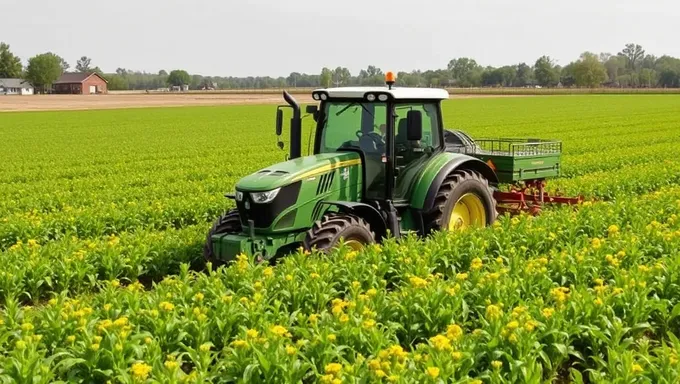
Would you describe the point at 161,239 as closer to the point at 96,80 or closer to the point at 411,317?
the point at 411,317

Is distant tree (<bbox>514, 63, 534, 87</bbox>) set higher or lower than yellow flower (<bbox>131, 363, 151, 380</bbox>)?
higher

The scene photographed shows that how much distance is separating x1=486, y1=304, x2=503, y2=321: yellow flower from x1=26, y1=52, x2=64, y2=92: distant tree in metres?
152

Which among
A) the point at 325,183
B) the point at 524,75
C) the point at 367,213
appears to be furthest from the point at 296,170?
the point at 524,75

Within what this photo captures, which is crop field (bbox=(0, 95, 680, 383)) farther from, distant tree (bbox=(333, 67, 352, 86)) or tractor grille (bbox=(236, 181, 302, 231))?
distant tree (bbox=(333, 67, 352, 86))

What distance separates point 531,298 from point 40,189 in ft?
44.7

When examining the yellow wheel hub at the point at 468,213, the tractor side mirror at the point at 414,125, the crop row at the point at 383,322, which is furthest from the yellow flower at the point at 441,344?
the yellow wheel hub at the point at 468,213

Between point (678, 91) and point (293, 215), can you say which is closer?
point (293, 215)

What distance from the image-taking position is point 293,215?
8070 millimetres

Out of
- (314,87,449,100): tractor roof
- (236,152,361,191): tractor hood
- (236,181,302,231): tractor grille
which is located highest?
(314,87,449,100): tractor roof

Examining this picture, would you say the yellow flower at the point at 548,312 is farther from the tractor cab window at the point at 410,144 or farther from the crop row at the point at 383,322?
the tractor cab window at the point at 410,144

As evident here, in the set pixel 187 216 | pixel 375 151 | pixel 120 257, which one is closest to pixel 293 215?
pixel 375 151

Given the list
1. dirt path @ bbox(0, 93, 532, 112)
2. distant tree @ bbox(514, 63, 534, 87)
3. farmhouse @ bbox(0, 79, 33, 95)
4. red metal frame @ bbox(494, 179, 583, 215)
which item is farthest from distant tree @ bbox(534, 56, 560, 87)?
red metal frame @ bbox(494, 179, 583, 215)

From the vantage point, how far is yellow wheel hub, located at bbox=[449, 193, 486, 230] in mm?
9711

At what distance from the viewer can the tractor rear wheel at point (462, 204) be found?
9.12 m
